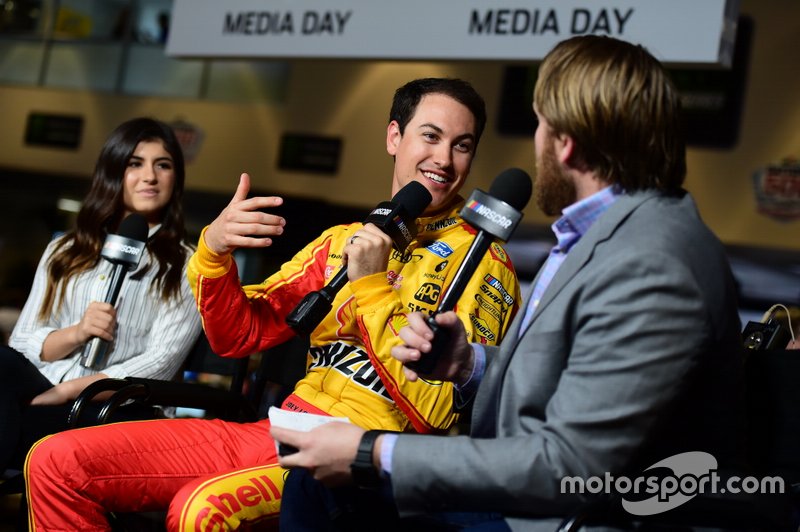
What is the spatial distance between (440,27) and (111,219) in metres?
1.48

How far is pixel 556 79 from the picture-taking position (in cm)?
145

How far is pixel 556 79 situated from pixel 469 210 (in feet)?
0.89

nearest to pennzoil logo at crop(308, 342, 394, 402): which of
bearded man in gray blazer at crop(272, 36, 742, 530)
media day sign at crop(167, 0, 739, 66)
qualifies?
bearded man in gray blazer at crop(272, 36, 742, 530)

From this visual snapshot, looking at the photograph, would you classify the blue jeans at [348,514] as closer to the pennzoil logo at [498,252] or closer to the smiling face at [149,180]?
the pennzoil logo at [498,252]

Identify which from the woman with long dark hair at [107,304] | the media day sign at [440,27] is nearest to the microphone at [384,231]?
the woman with long dark hair at [107,304]

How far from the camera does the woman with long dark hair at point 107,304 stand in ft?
8.02

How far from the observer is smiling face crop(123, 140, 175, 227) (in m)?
2.96

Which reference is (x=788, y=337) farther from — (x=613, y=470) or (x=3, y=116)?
(x=3, y=116)

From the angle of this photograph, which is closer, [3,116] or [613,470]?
[613,470]

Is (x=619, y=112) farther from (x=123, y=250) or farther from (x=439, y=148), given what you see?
(x=123, y=250)

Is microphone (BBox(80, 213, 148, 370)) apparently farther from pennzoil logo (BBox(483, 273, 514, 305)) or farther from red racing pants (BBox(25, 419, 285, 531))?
pennzoil logo (BBox(483, 273, 514, 305))

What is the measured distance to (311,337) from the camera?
226 centimetres

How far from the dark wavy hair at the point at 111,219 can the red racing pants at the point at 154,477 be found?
0.91 metres

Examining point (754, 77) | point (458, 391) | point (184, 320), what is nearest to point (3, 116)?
point (754, 77)
